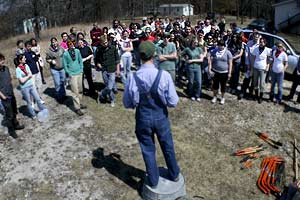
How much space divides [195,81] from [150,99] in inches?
189

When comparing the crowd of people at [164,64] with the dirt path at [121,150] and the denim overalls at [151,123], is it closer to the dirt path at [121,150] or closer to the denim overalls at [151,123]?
the dirt path at [121,150]

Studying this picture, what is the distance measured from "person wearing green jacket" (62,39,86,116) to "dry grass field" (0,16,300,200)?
0.64 metres

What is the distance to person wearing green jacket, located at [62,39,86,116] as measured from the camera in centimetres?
837

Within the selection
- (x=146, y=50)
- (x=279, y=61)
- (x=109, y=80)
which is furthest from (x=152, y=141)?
(x=279, y=61)

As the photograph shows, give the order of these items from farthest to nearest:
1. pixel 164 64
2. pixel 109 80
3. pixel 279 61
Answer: pixel 164 64
pixel 279 61
pixel 109 80

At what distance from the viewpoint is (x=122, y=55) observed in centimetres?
1008

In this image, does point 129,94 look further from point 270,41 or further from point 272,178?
point 270,41

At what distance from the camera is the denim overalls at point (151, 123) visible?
4863mm

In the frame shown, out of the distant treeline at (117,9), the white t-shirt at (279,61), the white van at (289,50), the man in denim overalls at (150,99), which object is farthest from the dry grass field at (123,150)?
the distant treeline at (117,9)

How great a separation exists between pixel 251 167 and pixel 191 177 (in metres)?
1.37

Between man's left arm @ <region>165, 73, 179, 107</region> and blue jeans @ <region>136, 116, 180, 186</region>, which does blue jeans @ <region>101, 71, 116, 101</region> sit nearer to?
blue jeans @ <region>136, 116, 180, 186</region>

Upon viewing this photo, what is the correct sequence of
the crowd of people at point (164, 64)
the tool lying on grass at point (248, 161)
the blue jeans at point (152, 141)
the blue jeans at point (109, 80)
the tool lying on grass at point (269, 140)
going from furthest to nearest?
the blue jeans at point (109, 80)
the crowd of people at point (164, 64)
the tool lying on grass at point (269, 140)
the tool lying on grass at point (248, 161)
the blue jeans at point (152, 141)

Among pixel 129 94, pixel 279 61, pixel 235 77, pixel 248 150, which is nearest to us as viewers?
pixel 129 94

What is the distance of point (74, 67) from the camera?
8.45m
